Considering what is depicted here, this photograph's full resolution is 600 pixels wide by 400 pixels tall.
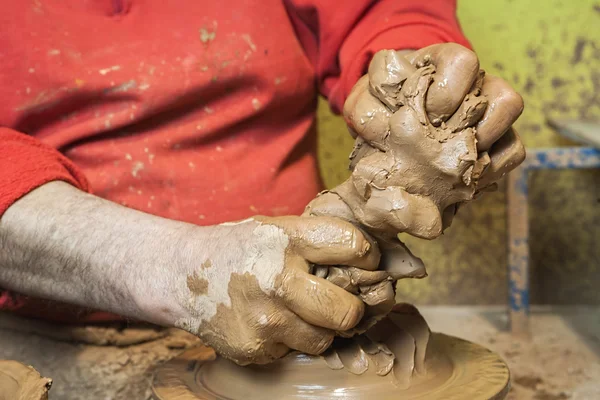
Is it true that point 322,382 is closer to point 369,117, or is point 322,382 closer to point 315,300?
point 315,300

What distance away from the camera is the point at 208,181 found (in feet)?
5.08

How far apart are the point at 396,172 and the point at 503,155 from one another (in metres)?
0.19

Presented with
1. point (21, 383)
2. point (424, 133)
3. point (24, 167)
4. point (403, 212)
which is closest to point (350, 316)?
point (403, 212)

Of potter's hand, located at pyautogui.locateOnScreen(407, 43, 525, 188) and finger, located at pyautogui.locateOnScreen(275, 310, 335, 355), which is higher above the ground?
potter's hand, located at pyautogui.locateOnScreen(407, 43, 525, 188)

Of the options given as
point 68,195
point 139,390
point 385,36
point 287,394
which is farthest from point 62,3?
point 287,394

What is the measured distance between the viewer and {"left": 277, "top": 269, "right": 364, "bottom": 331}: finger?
100cm

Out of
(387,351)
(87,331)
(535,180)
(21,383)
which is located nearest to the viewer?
(21,383)

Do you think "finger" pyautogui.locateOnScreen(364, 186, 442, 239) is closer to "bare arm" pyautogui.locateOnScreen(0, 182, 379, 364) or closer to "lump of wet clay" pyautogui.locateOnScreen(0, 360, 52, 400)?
"bare arm" pyautogui.locateOnScreen(0, 182, 379, 364)

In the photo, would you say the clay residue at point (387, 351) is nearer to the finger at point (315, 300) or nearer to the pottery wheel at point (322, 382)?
the pottery wheel at point (322, 382)

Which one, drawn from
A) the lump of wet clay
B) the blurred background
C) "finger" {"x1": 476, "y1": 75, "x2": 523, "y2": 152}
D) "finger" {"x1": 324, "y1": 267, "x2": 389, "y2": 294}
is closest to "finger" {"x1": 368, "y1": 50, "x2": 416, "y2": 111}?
"finger" {"x1": 476, "y1": 75, "x2": 523, "y2": 152}

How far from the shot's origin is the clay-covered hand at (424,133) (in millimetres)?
985

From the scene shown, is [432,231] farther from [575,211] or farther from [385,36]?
[575,211]

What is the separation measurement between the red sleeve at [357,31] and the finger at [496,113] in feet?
1.44

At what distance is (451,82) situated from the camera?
985 millimetres
